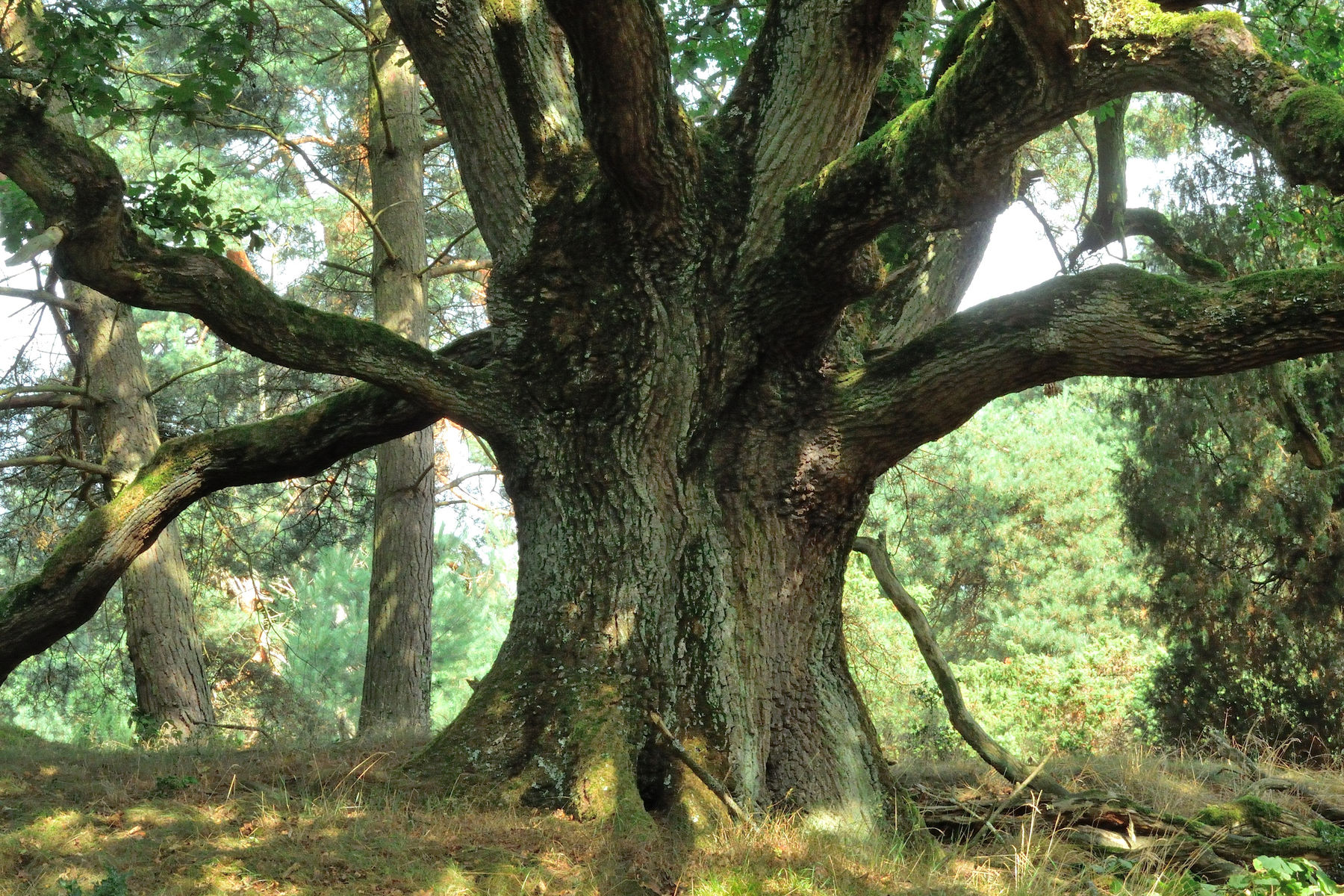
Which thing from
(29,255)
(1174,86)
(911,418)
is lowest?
(911,418)

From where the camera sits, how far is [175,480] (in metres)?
5.63

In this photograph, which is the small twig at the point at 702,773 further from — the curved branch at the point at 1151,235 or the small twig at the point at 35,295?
the small twig at the point at 35,295

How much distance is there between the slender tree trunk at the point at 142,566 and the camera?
9867 mm

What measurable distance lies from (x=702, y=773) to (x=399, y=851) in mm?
1413

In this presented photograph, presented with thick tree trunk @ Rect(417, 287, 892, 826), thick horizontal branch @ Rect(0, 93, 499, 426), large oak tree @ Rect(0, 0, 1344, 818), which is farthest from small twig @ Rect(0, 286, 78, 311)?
thick tree trunk @ Rect(417, 287, 892, 826)

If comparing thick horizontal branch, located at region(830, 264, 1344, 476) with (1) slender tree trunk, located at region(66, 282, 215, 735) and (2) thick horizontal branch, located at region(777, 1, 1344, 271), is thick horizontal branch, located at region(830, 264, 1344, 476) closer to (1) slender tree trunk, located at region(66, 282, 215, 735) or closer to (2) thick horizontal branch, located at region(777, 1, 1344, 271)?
(2) thick horizontal branch, located at region(777, 1, 1344, 271)

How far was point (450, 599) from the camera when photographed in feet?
88.3

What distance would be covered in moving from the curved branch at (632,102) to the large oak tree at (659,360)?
0.06ft

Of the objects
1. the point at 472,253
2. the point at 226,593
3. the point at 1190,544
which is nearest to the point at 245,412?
the point at 226,593

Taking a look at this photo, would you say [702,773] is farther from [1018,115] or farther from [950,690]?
[1018,115]

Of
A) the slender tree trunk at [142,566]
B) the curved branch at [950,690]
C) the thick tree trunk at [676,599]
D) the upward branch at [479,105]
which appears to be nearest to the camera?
the thick tree trunk at [676,599]

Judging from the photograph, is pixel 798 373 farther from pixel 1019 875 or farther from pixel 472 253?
pixel 472 253

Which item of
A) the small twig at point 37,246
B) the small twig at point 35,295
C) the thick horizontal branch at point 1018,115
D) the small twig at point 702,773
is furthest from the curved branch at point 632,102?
the small twig at point 35,295

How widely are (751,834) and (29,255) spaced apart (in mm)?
3645
